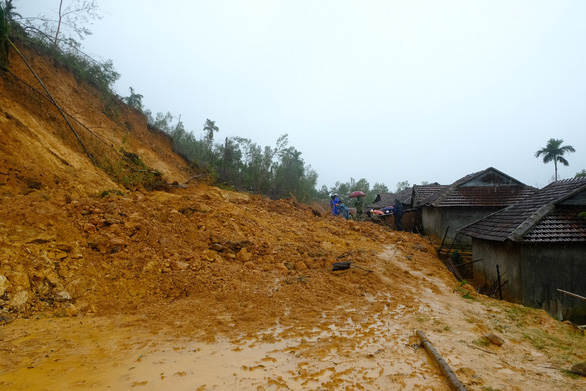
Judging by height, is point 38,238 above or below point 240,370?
above

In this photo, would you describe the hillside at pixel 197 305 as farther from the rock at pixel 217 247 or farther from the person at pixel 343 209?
the person at pixel 343 209

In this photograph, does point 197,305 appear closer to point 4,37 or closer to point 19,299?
point 19,299

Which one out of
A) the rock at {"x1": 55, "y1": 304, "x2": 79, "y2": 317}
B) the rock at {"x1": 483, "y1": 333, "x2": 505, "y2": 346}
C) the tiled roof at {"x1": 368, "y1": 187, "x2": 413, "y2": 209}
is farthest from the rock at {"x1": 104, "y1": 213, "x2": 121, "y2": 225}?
the tiled roof at {"x1": 368, "y1": 187, "x2": 413, "y2": 209}

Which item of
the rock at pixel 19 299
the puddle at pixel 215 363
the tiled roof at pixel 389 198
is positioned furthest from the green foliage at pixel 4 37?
the tiled roof at pixel 389 198

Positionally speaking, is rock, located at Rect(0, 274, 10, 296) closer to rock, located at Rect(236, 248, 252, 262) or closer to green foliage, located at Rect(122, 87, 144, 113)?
rock, located at Rect(236, 248, 252, 262)

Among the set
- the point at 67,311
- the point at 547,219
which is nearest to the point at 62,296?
the point at 67,311

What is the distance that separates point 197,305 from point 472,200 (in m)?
16.2

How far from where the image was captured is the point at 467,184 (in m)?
17.0

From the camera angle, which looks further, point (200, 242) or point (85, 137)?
point (85, 137)

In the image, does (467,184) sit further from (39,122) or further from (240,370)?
(39,122)

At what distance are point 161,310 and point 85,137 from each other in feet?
28.5

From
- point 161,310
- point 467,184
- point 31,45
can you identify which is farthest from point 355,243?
point 31,45

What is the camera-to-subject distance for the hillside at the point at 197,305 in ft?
10.1

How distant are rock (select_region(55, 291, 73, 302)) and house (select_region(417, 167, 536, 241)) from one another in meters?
15.9
